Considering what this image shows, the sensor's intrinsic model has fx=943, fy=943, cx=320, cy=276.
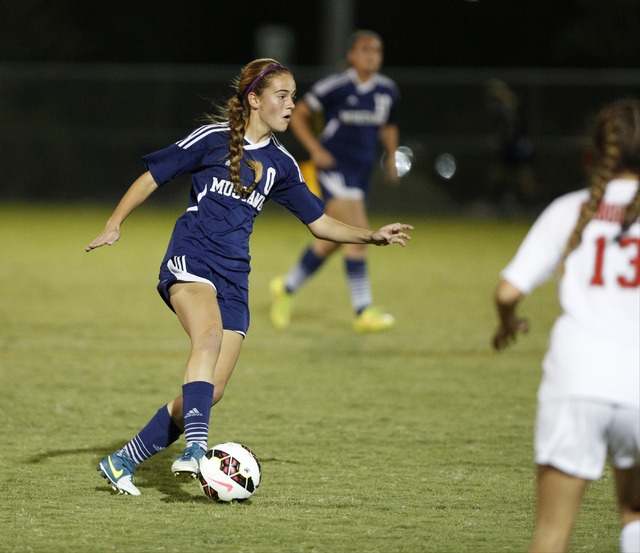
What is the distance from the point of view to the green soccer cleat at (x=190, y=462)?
340 centimetres

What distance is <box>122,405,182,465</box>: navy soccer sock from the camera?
3.68 metres

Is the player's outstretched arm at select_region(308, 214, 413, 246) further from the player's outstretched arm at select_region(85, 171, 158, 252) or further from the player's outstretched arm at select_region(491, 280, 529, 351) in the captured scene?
the player's outstretched arm at select_region(491, 280, 529, 351)

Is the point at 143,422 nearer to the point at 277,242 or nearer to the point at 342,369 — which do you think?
the point at 342,369

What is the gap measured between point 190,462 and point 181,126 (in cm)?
1714

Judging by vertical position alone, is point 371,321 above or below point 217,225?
below

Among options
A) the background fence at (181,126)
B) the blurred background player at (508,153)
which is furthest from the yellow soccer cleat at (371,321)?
the background fence at (181,126)

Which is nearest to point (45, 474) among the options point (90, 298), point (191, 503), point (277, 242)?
point (191, 503)

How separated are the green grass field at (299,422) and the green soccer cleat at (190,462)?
7.2 inches

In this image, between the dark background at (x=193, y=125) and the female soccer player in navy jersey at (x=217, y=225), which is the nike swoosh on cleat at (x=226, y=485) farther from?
the dark background at (x=193, y=125)

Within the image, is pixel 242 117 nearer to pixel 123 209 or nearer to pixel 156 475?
pixel 123 209

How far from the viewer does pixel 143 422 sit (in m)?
4.88

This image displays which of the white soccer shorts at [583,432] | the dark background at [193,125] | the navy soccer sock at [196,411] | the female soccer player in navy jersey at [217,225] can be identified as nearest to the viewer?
the white soccer shorts at [583,432]

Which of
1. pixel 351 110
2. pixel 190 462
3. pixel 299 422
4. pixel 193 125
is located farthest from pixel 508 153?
pixel 190 462

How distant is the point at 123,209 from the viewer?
3.68 m
